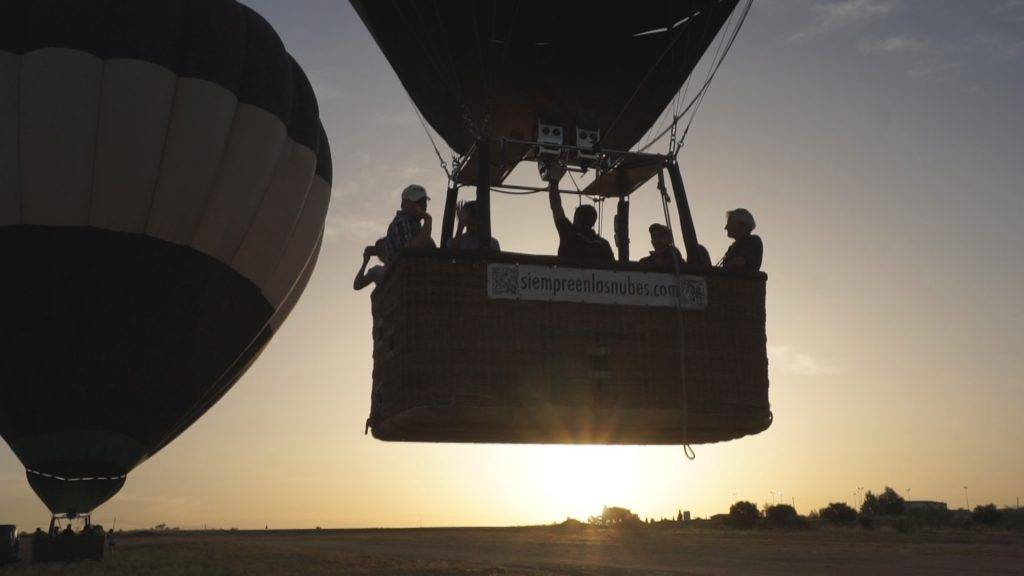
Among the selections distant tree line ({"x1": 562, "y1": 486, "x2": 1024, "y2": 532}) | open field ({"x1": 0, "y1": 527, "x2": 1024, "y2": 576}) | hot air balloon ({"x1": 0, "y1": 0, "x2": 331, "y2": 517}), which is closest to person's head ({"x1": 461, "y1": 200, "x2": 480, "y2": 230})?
open field ({"x1": 0, "y1": 527, "x2": 1024, "y2": 576})

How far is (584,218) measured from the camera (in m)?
5.21

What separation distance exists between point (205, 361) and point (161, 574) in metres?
6.01

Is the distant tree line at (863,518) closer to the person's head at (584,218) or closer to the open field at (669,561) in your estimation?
the open field at (669,561)

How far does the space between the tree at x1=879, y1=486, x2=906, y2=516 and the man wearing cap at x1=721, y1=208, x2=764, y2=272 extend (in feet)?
178

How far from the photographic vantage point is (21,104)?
15.8 meters

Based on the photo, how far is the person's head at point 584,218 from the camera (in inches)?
204

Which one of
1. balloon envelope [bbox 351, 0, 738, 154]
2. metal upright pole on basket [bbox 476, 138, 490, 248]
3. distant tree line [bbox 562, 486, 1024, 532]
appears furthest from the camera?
distant tree line [bbox 562, 486, 1024, 532]

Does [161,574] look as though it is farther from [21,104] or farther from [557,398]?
[557,398]

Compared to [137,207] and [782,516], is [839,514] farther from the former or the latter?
[137,207]

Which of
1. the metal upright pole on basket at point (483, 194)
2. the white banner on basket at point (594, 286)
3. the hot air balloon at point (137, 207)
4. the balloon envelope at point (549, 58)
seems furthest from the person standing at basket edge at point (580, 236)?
the hot air balloon at point (137, 207)

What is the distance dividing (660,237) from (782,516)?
45.8m

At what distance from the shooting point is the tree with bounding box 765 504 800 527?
4728 cm

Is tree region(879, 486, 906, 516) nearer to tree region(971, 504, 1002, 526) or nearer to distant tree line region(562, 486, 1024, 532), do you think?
distant tree line region(562, 486, 1024, 532)

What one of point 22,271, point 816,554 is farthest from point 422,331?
point 816,554
